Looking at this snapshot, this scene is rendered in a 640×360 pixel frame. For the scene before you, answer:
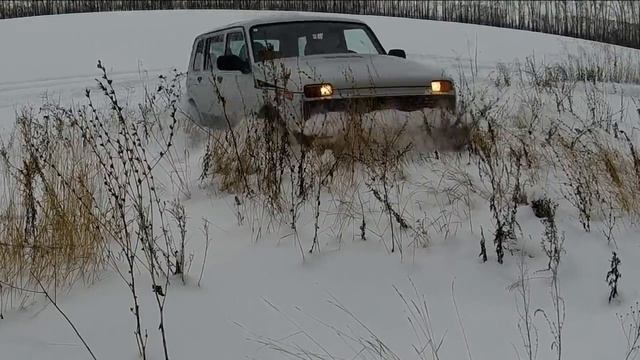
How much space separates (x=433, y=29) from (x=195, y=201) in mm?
16457

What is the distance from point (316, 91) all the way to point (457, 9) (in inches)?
761

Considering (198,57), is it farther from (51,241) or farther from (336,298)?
(336,298)

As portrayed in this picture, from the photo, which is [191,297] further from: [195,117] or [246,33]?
[195,117]

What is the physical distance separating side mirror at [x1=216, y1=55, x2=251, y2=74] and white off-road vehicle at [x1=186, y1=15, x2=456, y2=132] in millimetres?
10

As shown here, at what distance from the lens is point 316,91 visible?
551 cm

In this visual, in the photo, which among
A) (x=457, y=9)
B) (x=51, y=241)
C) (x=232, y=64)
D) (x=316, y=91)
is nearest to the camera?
(x=51, y=241)

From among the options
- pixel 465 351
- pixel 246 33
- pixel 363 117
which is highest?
pixel 246 33

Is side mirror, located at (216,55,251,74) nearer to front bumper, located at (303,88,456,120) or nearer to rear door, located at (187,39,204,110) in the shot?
front bumper, located at (303,88,456,120)

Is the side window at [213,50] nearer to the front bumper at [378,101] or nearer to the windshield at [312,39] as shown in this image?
the windshield at [312,39]

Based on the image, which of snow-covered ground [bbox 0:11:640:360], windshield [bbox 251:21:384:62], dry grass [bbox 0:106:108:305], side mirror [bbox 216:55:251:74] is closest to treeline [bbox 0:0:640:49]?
windshield [bbox 251:21:384:62]

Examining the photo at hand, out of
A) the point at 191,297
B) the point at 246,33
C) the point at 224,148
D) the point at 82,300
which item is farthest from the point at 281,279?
the point at 246,33

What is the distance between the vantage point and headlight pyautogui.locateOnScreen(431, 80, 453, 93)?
5883 mm

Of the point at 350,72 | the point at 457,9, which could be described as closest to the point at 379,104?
the point at 350,72

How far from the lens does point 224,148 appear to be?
17.3ft
